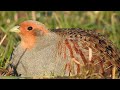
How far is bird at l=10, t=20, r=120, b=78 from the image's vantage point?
613 centimetres

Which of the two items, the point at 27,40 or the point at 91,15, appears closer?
the point at 27,40

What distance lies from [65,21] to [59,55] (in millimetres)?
2422

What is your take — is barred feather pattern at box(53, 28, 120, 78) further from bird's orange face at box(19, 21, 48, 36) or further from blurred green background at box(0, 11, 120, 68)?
blurred green background at box(0, 11, 120, 68)

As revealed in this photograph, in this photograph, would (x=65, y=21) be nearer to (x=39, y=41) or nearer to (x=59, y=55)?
(x=39, y=41)

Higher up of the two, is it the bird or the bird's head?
the bird's head

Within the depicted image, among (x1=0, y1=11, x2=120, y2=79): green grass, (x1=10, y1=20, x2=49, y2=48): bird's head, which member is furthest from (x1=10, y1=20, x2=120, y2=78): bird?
(x1=0, y1=11, x2=120, y2=79): green grass

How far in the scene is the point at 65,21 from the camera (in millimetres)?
8578

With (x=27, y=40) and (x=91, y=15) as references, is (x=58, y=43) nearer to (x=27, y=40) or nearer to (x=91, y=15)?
(x=27, y=40)

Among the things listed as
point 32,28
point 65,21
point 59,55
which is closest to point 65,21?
point 65,21

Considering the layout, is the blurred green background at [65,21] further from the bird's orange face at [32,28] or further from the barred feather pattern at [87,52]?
the barred feather pattern at [87,52]

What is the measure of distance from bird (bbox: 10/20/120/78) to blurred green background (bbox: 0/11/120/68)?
0.70m

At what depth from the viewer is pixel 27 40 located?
6.37m
